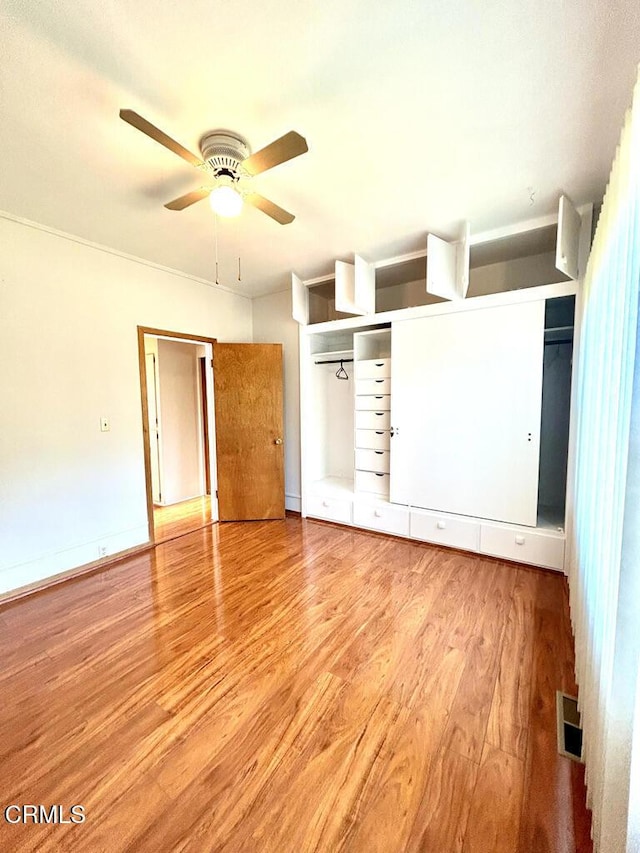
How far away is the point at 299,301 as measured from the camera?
369 centimetres

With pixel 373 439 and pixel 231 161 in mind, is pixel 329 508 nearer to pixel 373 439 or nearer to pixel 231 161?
pixel 373 439

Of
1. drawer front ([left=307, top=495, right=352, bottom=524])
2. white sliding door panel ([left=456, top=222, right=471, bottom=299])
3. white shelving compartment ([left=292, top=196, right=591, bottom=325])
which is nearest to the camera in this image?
→ white shelving compartment ([left=292, top=196, right=591, bottom=325])

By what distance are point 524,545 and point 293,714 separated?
2.13 meters

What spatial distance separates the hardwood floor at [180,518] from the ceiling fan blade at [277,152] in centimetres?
322

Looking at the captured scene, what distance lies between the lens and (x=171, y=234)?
8.90 ft

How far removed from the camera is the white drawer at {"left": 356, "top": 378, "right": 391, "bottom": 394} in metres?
3.35

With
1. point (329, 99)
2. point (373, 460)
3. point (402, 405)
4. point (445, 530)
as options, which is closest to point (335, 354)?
point (402, 405)

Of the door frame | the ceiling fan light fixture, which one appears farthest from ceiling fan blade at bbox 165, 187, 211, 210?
the door frame

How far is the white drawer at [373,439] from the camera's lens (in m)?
3.41

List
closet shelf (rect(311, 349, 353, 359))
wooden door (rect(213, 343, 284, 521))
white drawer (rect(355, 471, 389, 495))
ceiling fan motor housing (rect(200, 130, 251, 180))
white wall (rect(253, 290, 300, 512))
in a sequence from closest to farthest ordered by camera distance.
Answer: ceiling fan motor housing (rect(200, 130, 251, 180)) → white drawer (rect(355, 471, 389, 495)) → closet shelf (rect(311, 349, 353, 359)) → wooden door (rect(213, 343, 284, 521)) → white wall (rect(253, 290, 300, 512))

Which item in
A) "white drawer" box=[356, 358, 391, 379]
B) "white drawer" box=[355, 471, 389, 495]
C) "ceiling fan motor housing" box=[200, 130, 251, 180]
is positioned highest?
"ceiling fan motor housing" box=[200, 130, 251, 180]

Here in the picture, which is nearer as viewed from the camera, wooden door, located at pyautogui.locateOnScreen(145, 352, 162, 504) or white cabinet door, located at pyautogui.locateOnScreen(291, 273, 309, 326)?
white cabinet door, located at pyautogui.locateOnScreen(291, 273, 309, 326)

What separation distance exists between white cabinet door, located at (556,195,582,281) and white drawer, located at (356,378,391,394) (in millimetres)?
1570

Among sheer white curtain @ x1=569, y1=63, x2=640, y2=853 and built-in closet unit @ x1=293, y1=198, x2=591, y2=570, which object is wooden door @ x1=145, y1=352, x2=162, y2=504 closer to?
built-in closet unit @ x1=293, y1=198, x2=591, y2=570
